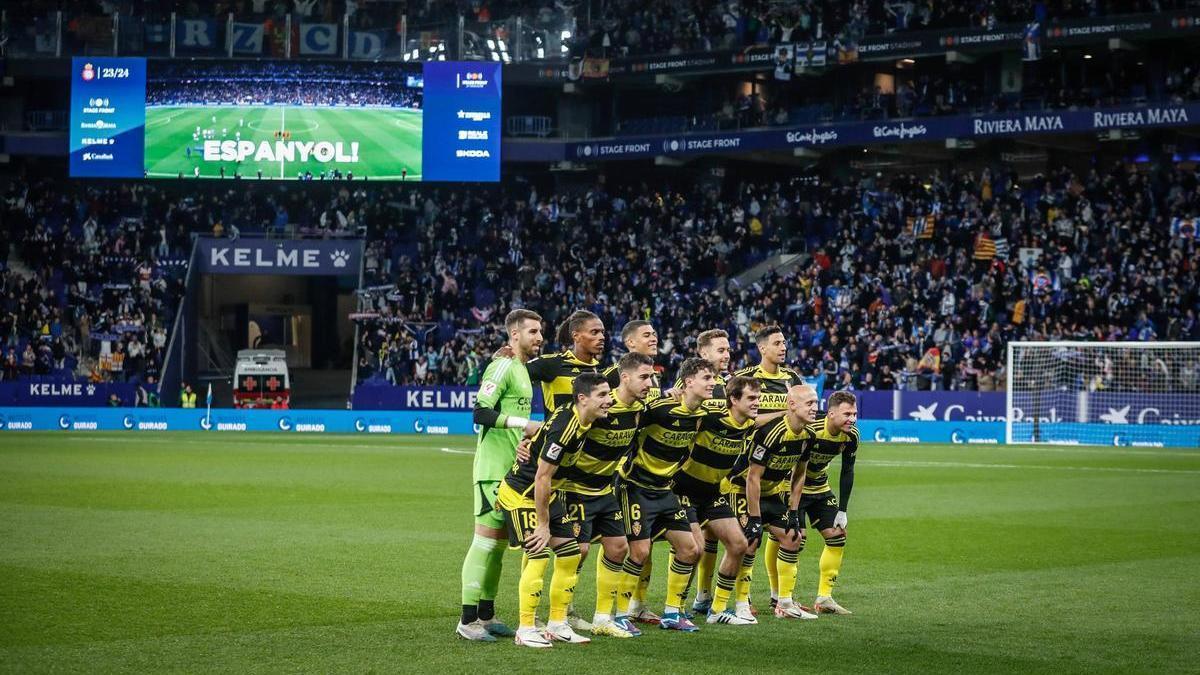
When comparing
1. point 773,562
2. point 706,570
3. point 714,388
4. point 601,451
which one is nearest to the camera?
point 601,451

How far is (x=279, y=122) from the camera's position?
4556 centimetres

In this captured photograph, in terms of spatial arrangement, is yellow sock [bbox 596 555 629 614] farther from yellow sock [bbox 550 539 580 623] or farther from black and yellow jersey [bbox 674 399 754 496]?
black and yellow jersey [bbox 674 399 754 496]

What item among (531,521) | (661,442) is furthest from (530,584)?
(661,442)

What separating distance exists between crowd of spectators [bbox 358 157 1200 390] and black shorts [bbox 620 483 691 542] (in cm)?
2783

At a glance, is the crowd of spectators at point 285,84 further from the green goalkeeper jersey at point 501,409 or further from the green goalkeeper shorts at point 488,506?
the green goalkeeper shorts at point 488,506

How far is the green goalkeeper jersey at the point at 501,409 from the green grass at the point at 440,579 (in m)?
1.20

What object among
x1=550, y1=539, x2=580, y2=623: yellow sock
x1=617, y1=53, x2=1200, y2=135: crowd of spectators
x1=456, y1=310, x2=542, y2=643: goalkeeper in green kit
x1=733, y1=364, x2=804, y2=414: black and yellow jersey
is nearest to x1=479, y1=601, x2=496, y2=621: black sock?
x1=456, y1=310, x2=542, y2=643: goalkeeper in green kit

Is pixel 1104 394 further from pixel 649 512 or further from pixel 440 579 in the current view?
pixel 649 512

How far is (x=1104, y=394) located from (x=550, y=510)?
2736cm

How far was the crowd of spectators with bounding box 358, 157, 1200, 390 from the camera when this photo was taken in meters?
37.2

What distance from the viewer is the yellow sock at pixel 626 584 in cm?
995

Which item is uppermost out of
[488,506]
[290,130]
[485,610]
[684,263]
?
[290,130]

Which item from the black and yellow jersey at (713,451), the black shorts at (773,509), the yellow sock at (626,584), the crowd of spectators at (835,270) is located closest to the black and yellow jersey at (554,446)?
the yellow sock at (626,584)

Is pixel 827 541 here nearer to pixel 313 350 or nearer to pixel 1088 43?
pixel 1088 43
